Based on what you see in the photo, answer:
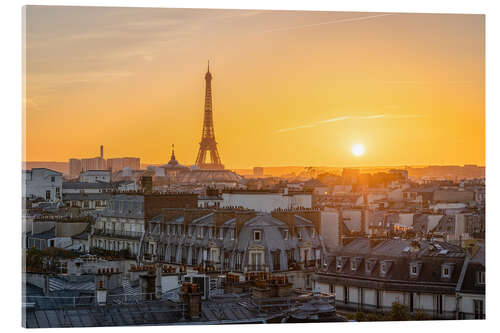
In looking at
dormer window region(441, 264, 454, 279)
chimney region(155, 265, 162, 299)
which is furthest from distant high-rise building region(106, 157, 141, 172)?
dormer window region(441, 264, 454, 279)

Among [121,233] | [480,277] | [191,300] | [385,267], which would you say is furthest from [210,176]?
[480,277]

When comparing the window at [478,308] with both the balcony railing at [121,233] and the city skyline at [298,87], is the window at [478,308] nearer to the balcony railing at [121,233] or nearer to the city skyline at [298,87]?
the city skyline at [298,87]

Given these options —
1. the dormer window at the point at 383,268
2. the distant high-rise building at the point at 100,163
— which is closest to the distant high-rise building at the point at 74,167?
the distant high-rise building at the point at 100,163

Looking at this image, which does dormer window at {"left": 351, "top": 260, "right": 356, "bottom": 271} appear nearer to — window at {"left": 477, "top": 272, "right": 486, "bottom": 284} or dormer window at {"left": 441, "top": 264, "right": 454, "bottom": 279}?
dormer window at {"left": 441, "top": 264, "right": 454, "bottom": 279}

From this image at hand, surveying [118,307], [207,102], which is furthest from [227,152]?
[118,307]

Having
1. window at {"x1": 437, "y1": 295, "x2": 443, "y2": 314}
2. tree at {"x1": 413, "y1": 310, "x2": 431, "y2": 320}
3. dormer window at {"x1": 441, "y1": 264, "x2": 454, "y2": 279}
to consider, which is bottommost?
tree at {"x1": 413, "y1": 310, "x2": 431, "y2": 320}
